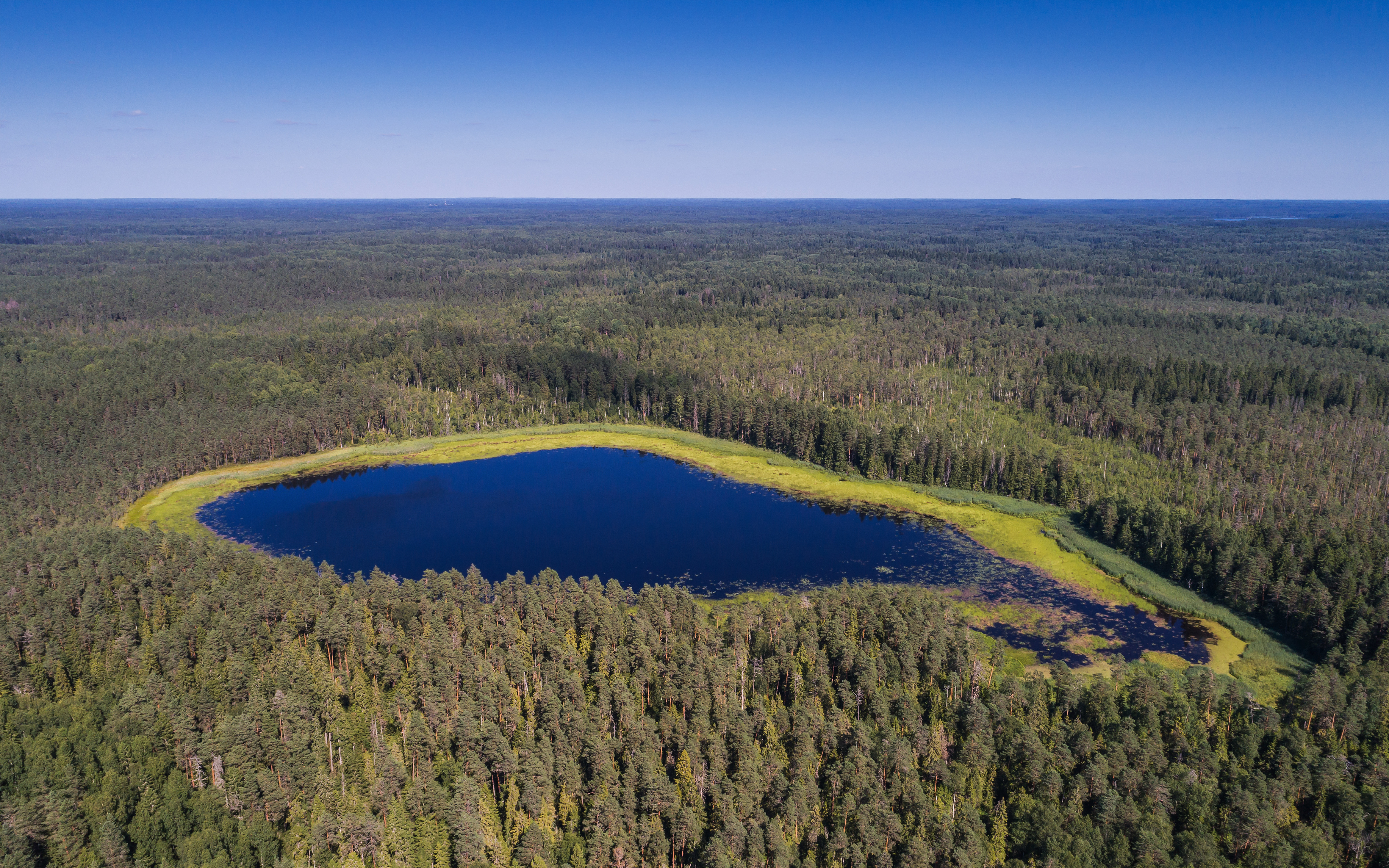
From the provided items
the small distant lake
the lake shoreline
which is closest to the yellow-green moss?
the lake shoreline

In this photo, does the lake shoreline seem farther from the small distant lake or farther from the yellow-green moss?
the small distant lake

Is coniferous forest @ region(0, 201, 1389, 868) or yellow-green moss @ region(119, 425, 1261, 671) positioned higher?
coniferous forest @ region(0, 201, 1389, 868)

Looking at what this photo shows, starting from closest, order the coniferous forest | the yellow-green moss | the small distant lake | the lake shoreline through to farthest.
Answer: the coniferous forest → the small distant lake → the lake shoreline → the yellow-green moss

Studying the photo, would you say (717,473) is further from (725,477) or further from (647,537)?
(647,537)

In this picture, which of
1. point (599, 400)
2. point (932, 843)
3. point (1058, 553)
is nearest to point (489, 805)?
point (932, 843)

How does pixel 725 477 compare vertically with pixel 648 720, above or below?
below

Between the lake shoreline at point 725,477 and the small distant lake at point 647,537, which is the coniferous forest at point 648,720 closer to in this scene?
the lake shoreline at point 725,477

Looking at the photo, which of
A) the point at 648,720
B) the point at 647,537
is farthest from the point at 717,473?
the point at 648,720

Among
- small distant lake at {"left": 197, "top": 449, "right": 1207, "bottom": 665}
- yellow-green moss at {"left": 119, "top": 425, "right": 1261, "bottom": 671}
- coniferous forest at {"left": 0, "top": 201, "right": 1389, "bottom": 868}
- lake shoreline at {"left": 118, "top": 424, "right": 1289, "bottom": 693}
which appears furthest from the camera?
yellow-green moss at {"left": 119, "top": 425, "right": 1261, "bottom": 671}
